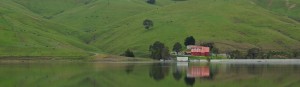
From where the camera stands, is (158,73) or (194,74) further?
(158,73)

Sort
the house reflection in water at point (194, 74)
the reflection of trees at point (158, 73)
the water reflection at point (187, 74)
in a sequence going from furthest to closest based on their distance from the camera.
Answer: the reflection of trees at point (158, 73) → the water reflection at point (187, 74) → the house reflection in water at point (194, 74)

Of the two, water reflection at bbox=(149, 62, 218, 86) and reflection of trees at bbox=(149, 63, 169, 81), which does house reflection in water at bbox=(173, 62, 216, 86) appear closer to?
water reflection at bbox=(149, 62, 218, 86)

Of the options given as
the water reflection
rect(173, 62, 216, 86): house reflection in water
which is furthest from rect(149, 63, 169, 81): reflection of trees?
rect(173, 62, 216, 86): house reflection in water

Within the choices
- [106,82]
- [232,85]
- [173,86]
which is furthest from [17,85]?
[232,85]

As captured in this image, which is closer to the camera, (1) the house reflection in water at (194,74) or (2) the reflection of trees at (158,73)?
(1) the house reflection in water at (194,74)

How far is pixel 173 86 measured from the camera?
246 feet

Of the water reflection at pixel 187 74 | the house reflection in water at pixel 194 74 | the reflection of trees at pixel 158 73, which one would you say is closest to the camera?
the house reflection in water at pixel 194 74

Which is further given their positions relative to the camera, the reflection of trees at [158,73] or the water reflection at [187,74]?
the reflection of trees at [158,73]

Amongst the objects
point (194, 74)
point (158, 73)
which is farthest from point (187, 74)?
point (158, 73)

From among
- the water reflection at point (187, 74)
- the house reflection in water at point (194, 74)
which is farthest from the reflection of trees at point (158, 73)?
the house reflection in water at point (194, 74)

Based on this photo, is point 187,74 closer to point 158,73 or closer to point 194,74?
point 194,74

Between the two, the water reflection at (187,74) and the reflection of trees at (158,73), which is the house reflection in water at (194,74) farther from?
the reflection of trees at (158,73)

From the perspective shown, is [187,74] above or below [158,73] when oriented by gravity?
below

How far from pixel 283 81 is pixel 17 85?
121 ft
